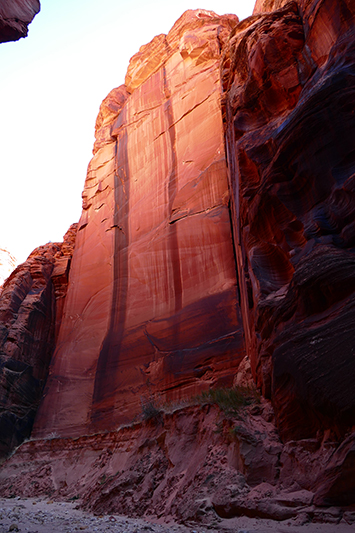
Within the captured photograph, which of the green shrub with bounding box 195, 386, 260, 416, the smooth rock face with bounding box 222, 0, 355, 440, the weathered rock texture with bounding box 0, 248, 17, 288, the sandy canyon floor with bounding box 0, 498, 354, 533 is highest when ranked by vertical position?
the weathered rock texture with bounding box 0, 248, 17, 288

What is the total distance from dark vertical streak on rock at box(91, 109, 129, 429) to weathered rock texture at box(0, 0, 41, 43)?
31.6 ft

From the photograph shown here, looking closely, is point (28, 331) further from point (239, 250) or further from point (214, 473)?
point (214, 473)

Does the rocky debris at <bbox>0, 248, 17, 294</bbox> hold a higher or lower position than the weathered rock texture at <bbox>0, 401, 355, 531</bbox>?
higher

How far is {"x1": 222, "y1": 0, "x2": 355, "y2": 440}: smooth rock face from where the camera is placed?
5.73 m

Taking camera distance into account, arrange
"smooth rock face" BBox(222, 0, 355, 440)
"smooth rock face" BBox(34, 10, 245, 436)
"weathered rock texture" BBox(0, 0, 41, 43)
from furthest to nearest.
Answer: "smooth rock face" BBox(34, 10, 245, 436), "weathered rock texture" BBox(0, 0, 41, 43), "smooth rock face" BBox(222, 0, 355, 440)

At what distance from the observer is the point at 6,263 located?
129 feet

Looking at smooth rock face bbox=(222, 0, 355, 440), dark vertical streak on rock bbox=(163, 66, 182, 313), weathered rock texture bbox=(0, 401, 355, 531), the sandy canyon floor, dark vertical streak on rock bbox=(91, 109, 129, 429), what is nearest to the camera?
the sandy canyon floor

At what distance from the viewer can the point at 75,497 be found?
1049 cm

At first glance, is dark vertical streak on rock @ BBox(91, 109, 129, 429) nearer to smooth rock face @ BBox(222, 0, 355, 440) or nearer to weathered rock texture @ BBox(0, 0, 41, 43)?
smooth rock face @ BBox(222, 0, 355, 440)

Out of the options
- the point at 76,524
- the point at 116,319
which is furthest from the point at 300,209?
the point at 116,319

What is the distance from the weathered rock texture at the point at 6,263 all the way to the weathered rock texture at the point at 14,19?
108 feet

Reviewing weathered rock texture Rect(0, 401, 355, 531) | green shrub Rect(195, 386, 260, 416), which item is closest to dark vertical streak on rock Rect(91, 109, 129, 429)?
weathered rock texture Rect(0, 401, 355, 531)

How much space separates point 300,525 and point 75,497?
7.58 m

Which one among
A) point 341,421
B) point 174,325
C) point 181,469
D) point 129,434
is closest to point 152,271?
point 174,325
